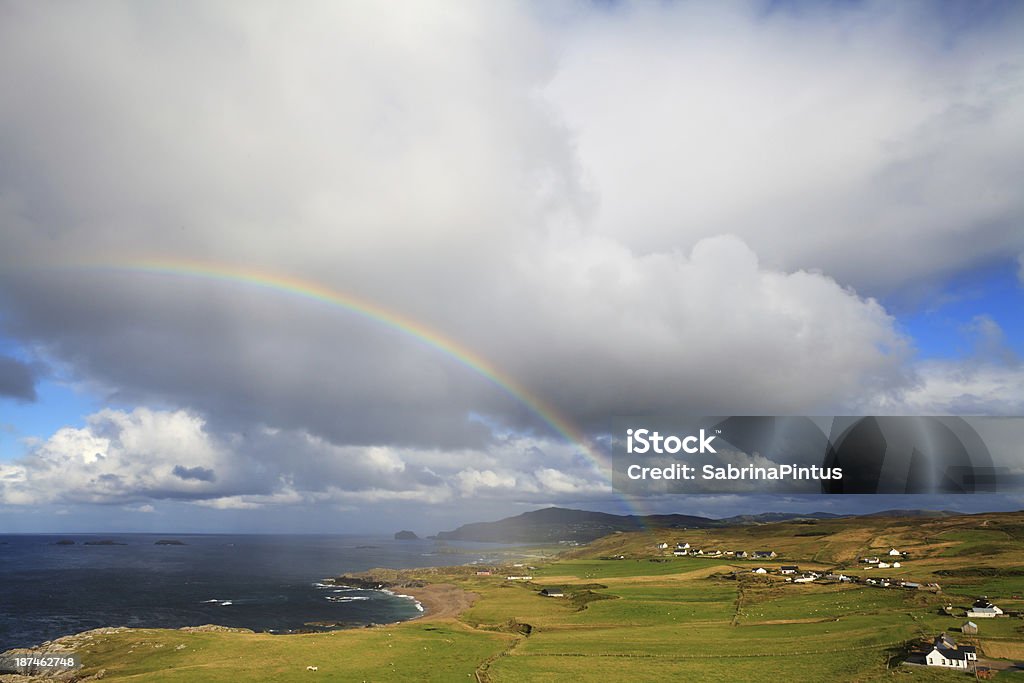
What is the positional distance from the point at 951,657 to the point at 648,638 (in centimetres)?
3208

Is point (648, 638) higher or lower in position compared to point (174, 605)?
higher

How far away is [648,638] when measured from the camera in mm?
71188

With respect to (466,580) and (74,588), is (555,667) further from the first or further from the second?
(74,588)

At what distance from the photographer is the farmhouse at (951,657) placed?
47.2 meters

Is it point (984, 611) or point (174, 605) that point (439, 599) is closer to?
point (174, 605)

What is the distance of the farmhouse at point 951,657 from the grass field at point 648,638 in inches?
79.0

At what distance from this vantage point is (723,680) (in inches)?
1971

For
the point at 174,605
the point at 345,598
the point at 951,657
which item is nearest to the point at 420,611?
the point at 345,598

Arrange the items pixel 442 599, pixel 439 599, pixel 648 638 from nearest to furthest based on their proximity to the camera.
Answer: pixel 648 638 < pixel 442 599 < pixel 439 599

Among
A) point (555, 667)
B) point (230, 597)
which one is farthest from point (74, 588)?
point (555, 667)

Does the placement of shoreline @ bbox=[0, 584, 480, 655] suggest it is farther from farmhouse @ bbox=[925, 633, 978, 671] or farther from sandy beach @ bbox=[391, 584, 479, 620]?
farmhouse @ bbox=[925, 633, 978, 671]

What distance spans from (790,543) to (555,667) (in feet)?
461

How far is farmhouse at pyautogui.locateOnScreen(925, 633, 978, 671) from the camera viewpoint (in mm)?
47250

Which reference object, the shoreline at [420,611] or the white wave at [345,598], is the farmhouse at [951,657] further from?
the white wave at [345,598]
